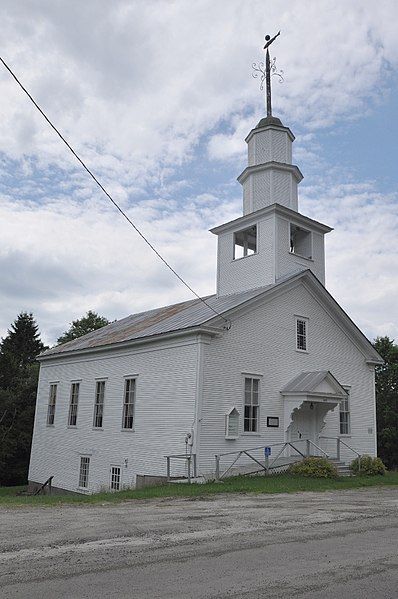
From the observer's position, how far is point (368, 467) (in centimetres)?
2097

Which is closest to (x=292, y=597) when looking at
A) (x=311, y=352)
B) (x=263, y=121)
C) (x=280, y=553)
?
(x=280, y=553)

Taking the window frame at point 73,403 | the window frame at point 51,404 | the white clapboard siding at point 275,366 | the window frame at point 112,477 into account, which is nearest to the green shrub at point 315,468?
the white clapboard siding at point 275,366

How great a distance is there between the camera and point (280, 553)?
24.2 ft

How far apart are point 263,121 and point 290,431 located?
1328 centimetres

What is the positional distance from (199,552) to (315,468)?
11964 millimetres

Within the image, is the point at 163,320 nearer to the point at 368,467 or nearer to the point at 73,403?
the point at 73,403

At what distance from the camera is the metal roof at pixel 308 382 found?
66.2ft

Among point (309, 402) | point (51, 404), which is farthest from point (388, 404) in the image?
point (51, 404)

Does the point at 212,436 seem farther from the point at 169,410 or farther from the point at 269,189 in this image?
the point at 269,189

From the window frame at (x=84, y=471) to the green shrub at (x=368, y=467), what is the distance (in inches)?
410

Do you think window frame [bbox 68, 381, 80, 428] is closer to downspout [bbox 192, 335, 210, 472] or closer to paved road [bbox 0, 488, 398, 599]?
downspout [bbox 192, 335, 210, 472]

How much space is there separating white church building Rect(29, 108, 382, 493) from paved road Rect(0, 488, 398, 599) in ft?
23.8

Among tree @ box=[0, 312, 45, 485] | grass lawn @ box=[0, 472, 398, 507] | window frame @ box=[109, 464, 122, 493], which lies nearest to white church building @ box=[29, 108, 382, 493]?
window frame @ box=[109, 464, 122, 493]

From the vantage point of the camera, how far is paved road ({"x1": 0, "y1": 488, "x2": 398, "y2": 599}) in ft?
18.9
